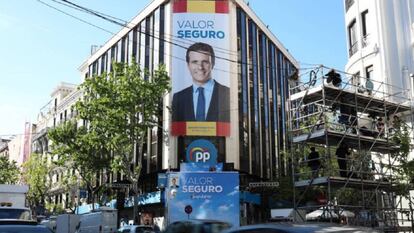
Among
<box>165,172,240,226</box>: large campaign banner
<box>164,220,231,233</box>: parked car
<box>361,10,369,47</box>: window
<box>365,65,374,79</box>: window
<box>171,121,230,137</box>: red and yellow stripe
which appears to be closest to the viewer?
<box>164,220,231,233</box>: parked car

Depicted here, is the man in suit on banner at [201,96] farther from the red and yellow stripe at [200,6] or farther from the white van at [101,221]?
the white van at [101,221]

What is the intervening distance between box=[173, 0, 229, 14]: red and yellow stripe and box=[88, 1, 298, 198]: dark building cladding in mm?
1908

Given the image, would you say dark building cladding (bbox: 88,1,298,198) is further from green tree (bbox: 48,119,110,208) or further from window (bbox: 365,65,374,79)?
window (bbox: 365,65,374,79)

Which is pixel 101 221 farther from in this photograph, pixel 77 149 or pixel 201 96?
pixel 201 96

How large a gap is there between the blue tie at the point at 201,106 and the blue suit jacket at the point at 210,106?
1.36ft

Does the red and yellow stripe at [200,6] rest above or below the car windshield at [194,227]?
above

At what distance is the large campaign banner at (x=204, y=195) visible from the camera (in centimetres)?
3481

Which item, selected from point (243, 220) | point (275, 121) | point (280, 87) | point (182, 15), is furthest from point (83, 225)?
point (280, 87)

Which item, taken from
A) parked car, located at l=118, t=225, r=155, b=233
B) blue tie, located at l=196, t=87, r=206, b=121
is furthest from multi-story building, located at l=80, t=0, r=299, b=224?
parked car, located at l=118, t=225, r=155, b=233

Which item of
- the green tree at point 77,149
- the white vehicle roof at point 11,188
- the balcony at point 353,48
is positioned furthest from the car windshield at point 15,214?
the green tree at point 77,149

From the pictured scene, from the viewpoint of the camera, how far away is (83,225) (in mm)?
35000

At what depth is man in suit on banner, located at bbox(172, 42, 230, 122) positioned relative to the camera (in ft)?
144

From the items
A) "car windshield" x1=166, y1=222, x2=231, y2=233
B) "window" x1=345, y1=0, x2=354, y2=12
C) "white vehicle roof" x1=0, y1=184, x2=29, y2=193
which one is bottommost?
"car windshield" x1=166, y1=222, x2=231, y2=233

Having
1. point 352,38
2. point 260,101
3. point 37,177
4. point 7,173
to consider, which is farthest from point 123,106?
point 7,173
